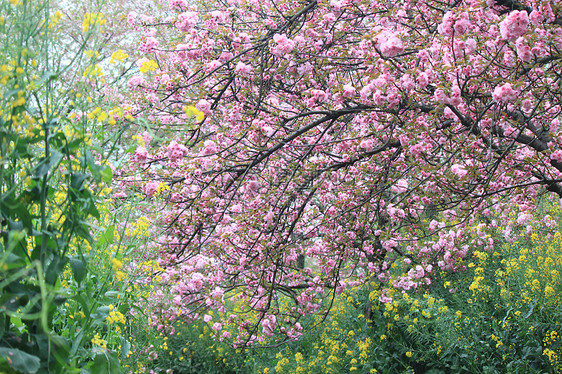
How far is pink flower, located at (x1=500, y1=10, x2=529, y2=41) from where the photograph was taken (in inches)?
90.0

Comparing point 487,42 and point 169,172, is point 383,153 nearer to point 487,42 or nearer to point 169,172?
point 487,42

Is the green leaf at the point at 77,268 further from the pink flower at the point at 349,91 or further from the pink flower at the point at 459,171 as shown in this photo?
the pink flower at the point at 459,171

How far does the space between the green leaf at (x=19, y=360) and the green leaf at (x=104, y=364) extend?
45 cm

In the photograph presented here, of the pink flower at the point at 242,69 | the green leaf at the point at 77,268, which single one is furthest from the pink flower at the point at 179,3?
the green leaf at the point at 77,268

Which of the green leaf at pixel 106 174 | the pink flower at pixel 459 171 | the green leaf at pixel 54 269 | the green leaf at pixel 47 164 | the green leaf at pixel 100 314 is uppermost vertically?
the pink flower at pixel 459 171

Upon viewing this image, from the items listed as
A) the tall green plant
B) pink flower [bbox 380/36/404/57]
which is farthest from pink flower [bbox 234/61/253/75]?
the tall green plant

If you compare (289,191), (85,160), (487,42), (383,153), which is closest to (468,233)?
(383,153)

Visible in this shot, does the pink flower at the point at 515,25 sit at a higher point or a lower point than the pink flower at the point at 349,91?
lower

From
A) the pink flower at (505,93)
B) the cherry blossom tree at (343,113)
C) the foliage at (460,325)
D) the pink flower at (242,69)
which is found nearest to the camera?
the pink flower at (505,93)

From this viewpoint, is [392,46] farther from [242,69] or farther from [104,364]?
[104,364]

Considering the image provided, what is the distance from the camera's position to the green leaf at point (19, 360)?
1.19 metres

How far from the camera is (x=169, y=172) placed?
4.09 meters

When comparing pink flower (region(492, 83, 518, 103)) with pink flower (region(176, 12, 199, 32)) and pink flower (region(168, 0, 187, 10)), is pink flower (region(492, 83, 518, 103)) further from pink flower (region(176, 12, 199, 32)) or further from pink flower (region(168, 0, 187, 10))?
pink flower (region(168, 0, 187, 10))

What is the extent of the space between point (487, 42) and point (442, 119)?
2.51 ft
